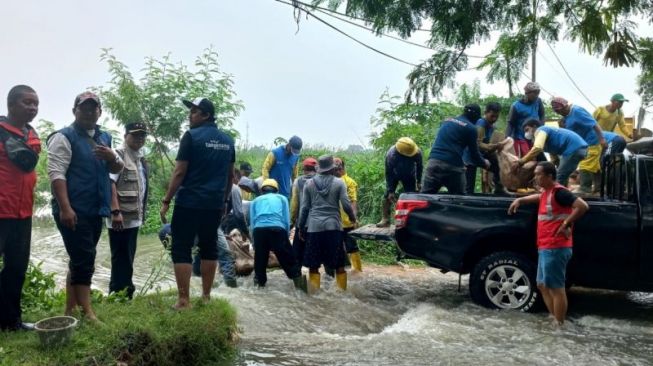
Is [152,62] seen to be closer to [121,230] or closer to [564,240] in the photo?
[121,230]

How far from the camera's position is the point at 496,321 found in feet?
20.7

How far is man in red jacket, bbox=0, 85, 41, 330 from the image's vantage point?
14.6 feet

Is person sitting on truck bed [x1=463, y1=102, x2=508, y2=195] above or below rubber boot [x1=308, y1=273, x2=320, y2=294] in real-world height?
above

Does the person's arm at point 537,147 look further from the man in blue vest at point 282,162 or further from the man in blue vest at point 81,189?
the man in blue vest at point 81,189

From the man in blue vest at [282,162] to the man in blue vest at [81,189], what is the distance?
188 inches

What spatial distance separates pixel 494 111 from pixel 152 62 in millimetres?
10365

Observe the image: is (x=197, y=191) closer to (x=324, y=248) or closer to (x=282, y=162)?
(x=324, y=248)

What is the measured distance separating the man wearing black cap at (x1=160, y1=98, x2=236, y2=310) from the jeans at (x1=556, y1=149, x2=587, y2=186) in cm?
429

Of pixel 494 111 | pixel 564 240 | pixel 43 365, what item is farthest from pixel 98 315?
pixel 494 111

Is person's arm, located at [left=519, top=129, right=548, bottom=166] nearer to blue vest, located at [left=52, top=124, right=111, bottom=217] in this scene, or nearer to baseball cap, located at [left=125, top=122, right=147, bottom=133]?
baseball cap, located at [left=125, top=122, right=147, bottom=133]

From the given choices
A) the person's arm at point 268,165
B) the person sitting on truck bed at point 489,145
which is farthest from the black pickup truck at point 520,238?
the person's arm at point 268,165

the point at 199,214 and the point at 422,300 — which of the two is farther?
the point at 422,300

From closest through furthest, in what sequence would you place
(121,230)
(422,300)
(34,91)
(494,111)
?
(34,91) → (121,230) → (422,300) → (494,111)

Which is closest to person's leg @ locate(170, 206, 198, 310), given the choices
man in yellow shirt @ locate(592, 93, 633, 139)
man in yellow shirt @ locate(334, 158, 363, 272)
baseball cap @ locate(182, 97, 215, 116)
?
baseball cap @ locate(182, 97, 215, 116)
